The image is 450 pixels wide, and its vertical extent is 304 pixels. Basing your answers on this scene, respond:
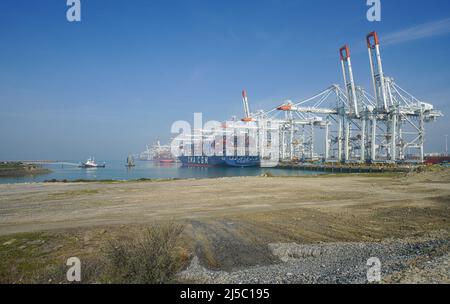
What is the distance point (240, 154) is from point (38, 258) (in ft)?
314

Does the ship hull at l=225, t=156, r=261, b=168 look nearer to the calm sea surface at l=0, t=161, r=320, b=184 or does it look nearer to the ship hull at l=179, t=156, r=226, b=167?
the ship hull at l=179, t=156, r=226, b=167

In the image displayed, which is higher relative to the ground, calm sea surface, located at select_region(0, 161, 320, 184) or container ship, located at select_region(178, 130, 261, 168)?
container ship, located at select_region(178, 130, 261, 168)

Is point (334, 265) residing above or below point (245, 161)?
below

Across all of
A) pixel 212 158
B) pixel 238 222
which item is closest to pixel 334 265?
pixel 238 222

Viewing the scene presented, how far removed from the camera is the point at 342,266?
664 centimetres

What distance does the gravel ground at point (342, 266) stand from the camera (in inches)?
217

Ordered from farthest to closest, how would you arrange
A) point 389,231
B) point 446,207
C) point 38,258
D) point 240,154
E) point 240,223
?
point 240,154 < point 446,207 < point 240,223 < point 389,231 < point 38,258

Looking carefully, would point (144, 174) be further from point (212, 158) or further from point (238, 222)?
point (238, 222)

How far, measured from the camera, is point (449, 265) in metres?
5.78

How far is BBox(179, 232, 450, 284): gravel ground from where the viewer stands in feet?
18.1

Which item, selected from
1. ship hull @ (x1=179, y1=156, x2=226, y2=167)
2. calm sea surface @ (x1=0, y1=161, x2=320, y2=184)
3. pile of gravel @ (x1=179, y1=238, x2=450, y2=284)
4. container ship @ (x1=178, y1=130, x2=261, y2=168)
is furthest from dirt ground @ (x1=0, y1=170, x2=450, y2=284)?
ship hull @ (x1=179, y1=156, x2=226, y2=167)
